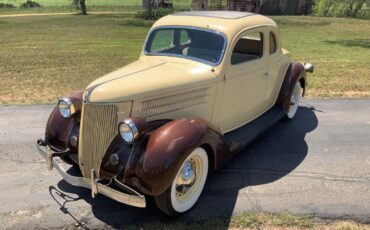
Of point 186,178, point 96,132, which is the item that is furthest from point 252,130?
point 96,132

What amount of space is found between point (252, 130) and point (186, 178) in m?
1.70

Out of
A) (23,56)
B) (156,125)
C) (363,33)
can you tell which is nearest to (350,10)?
(363,33)

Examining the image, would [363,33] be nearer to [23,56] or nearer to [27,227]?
[23,56]

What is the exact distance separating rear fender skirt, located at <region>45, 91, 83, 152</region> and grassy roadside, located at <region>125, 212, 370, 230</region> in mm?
1274

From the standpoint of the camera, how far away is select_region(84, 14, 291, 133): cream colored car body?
4137mm

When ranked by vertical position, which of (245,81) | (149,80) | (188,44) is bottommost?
(245,81)

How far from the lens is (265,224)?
4059mm

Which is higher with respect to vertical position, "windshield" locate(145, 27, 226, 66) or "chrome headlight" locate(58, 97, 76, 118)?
"windshield" locate(145, 27, 226, 66)

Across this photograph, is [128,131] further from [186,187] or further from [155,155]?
[186,187]

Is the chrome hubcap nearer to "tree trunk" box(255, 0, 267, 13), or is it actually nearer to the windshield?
the windshield

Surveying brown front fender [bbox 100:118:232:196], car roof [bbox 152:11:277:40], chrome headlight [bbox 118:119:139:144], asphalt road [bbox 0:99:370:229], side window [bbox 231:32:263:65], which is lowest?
asphalt road [bbox 0:99:370:229]

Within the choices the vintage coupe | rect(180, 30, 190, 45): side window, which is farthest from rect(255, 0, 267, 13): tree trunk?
rect(180, 30, 190, 45): side window

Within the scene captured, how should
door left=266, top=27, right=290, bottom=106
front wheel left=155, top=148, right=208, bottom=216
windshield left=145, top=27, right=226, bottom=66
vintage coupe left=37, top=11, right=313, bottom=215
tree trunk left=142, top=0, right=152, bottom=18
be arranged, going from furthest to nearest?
tree trunk left=142, top=0, right=152, bottom=18
door left=266, top=27, right=290, bottom=106
windshield left=145, top=27, right=226, bottom=66
front wheel left=155, top=148, right=208, bottom=216
vintage coupe left=37, top=11, right=313, bottom=215

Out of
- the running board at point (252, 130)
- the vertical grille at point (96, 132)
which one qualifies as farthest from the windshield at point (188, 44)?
the vertical grille at point (96, 132)
